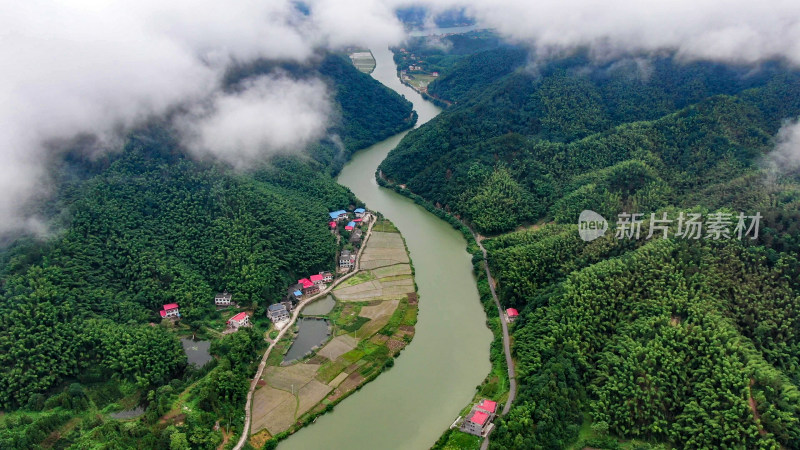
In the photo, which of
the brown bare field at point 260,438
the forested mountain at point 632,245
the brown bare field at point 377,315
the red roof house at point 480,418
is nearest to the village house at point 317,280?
the brown bare field at point 377,315

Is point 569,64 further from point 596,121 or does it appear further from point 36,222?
point 36,222

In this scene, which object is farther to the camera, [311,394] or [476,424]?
[311,394]

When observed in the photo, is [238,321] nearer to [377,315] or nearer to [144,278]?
[144,278]

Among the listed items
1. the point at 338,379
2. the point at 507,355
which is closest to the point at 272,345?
the point at 338,379

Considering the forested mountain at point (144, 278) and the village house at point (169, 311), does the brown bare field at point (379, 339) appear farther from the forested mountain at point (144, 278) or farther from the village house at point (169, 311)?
the village house at point (169, 311)

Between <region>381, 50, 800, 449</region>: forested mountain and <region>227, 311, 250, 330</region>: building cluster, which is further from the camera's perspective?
<region>227, 311, 250, 330</region>: building cluster

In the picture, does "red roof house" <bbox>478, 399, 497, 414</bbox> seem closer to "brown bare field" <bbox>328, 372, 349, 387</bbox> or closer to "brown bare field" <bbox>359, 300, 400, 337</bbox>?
"brown bare field" <bbox>328, 372, 349, 387</bbox>

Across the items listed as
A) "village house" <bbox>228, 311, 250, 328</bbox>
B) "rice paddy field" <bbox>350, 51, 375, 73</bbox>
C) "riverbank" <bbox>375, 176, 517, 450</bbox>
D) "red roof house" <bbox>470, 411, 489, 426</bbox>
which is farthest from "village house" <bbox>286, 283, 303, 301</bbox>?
"rice paddy field" <bbox>350, 51, 375, 73</bbox>
